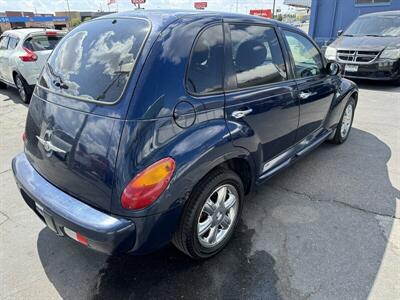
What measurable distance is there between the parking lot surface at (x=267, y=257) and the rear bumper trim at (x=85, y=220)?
1.69 feet

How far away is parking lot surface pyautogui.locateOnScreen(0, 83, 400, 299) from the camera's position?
2.14 meters

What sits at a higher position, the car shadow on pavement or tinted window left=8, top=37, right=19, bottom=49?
tinted window left=8, top=37, right=19, bottom=49

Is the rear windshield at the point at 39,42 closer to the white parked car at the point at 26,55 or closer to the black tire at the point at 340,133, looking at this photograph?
the white parked car at the point at 26,55

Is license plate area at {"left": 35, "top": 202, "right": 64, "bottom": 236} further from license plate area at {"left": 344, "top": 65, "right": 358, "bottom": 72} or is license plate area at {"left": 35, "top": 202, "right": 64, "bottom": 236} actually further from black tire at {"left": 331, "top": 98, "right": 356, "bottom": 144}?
license plate area at {"left": 344, "top": 65, "right": 358, "bottom": 72}

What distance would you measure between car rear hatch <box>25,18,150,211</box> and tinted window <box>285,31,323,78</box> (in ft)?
5.79

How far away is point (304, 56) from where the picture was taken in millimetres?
3471

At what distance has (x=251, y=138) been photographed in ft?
8.07

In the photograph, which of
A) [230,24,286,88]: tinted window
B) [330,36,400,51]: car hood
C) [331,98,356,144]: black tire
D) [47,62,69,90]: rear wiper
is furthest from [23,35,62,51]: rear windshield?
[330,36,400,51]: car hood

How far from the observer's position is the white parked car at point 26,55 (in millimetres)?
6887

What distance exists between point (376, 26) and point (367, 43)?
124 cm

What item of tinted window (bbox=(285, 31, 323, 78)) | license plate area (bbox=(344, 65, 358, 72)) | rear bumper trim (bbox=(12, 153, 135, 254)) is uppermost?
tinted window (bbox=(285, 31, 323, 78))

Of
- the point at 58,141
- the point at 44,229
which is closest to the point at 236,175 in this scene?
the point at 58,141

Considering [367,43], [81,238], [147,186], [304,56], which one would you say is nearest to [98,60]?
[147,186]

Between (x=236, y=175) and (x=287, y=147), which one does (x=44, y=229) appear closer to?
(x=236, y=175)
